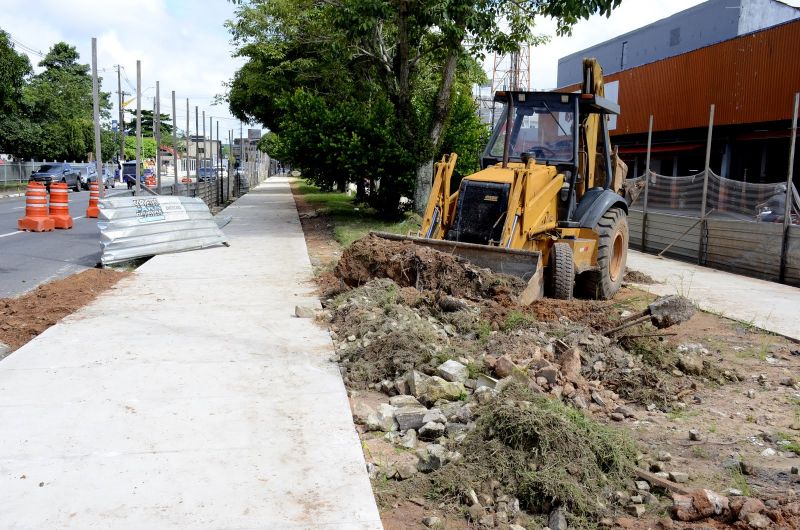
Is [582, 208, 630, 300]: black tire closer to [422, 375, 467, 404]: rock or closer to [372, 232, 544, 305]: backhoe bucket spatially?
[372, 232, 544, 305]: backhoe bucket

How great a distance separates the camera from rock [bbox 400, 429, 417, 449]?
509cm

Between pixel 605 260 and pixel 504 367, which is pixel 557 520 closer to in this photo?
pixel 504 367

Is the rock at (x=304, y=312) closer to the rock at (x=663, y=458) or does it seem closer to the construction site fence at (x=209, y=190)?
the rock at (x=663, y=458)

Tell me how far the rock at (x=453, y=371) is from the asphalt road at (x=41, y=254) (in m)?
6.86

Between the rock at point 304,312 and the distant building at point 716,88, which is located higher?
the distant building at point 716,88

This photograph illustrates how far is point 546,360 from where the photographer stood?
21.2 ft

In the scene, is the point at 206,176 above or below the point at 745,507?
above

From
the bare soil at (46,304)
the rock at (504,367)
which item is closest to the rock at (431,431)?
the rock at (504,367)

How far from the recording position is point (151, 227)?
1371 centimetres

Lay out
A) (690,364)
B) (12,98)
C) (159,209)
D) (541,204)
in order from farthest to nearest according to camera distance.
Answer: (12,98) < (159,209) < (541,204) < (690,364)

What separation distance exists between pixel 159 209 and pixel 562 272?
813cm

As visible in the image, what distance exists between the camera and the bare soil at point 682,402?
4.25 m

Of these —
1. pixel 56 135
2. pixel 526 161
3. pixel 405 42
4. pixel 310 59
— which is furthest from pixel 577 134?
Answer: pixel 56 135

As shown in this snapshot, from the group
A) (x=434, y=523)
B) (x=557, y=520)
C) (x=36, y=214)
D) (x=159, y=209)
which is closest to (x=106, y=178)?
(x=36, y=214)
